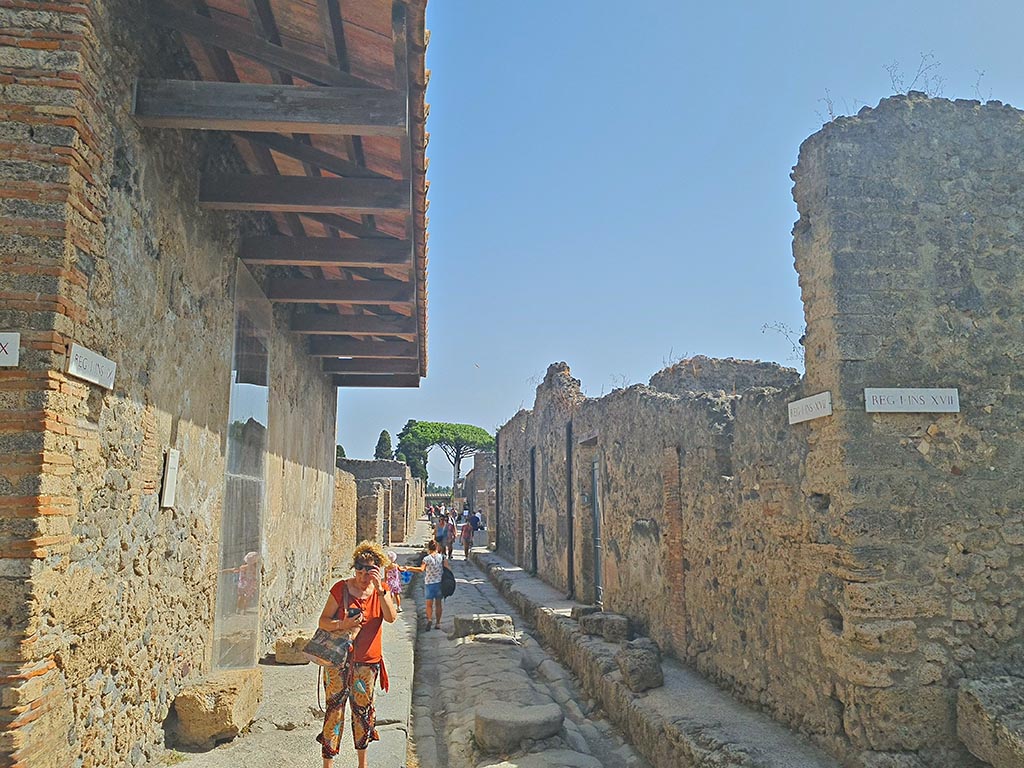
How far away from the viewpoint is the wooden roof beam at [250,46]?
3.91 metres

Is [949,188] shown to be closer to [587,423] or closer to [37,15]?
[37,15]

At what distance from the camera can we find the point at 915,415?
4578 mm

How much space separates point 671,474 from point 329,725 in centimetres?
404

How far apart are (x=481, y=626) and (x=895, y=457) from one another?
19.8ft

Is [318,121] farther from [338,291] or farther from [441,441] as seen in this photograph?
[441,441]

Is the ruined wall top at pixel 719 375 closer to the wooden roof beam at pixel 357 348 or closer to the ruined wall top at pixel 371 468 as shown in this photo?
the wooden roof beam at pixel 357 348

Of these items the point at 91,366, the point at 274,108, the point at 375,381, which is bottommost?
the point at 91,366

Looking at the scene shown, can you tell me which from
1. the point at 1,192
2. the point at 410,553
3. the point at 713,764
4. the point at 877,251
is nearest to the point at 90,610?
the point at 1,192

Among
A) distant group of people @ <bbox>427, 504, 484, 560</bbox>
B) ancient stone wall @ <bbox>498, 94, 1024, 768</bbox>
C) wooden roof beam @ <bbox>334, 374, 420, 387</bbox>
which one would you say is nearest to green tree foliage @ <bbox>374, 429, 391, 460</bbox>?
distant group of people @ <bbox>427, 504, 484, 560</bbox>

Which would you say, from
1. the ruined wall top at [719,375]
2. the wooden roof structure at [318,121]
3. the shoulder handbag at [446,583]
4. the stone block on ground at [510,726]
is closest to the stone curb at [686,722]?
the stone block on ground at [510,726]

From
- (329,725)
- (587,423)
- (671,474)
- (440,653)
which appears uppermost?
(587,423)

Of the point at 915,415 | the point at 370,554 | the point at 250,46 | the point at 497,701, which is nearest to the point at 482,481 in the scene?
the point at 497,701

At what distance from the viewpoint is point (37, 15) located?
3133mm

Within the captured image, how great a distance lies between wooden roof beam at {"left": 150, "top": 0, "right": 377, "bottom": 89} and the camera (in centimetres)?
391
